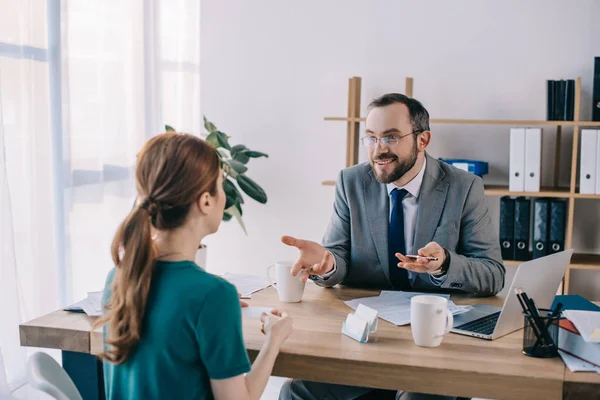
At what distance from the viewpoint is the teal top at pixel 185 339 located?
1.23m

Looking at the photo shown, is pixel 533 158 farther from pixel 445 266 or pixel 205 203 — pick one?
pixel 205 203

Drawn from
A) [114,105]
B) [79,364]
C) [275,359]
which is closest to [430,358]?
[275,359]

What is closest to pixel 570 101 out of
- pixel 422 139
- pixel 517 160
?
pixel 517 160

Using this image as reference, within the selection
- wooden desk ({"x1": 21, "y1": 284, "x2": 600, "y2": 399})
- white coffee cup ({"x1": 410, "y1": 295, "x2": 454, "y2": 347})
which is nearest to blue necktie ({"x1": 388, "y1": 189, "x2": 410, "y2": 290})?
wooden desk ({"x1": 21, "y1": 284, "x2": 600, "y2": 399})

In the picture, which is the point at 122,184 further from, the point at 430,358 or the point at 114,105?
the point at 430,358

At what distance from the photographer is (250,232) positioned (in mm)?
4047

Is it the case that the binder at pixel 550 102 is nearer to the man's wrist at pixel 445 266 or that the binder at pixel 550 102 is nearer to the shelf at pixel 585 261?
the shelf at pixel 585 261

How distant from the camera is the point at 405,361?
4.50 feet

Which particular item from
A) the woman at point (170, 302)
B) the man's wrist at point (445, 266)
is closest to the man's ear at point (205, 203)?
the woman at point (170, 302)

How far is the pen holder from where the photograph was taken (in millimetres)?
1401

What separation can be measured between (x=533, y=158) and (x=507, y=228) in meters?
0.39

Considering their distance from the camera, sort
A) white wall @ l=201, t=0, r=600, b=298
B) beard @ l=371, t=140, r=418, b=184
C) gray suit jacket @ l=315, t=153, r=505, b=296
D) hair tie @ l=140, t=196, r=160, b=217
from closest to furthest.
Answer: hair tie @ l=140, t=196, r=160, b=217 < gray suit jacket @ l=315, t=153, r=505, b=296 < beard @ l=371, t=140, r=418, b=184 < white wall @ l=201, t=0, r=600, b=298

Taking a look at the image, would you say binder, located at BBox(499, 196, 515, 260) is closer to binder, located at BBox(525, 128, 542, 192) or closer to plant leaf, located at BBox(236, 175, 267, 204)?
binder, located at BBox(525, 128, 542, 192)

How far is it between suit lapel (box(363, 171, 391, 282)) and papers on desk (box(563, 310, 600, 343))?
0.81 meters
